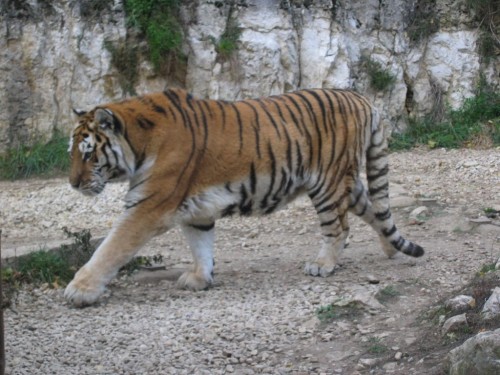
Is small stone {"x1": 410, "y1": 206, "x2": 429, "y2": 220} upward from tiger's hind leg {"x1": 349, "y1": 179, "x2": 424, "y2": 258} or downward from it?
downward

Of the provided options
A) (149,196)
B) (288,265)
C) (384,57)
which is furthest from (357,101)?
(384,57)

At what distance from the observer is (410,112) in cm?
1241

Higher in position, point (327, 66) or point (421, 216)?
point (327, 66)

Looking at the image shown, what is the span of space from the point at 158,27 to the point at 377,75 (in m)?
3.18

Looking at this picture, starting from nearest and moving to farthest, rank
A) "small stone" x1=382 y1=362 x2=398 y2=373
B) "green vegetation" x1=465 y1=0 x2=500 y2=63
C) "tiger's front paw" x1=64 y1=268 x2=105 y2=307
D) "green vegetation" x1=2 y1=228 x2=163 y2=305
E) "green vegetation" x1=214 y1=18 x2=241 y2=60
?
"small stone" x1=382 y1=362 x2=398 y2=373 < "tiger's front paw" x1=64 y1=268 x2=105 y2=307 < "green vegetation" x1=2 y1=228 x2=163 y2=305 < "green vegetation" x1=214 y1=18 x2=241 y2=60 < "green vegetation" x1=465 y1=0 x2=500 y2=63

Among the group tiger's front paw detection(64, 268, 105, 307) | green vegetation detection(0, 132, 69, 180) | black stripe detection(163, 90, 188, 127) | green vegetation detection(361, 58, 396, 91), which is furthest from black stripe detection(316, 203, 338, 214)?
green vegetation detection(361, 58, 396, 91)

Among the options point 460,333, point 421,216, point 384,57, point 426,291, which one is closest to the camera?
point 460,333

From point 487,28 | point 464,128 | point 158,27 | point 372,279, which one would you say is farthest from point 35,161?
point 487,28

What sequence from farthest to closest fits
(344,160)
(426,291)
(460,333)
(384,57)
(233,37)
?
(384,57), (233,37), (344,160), (426,291), (460,333)

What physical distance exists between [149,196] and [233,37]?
18.4 ft

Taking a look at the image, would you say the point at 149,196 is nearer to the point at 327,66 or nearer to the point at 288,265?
the point at 288,265

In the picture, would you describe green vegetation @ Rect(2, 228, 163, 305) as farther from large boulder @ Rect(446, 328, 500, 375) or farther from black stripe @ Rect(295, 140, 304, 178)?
large boulder @ Rect(446, 328, 500, 375)

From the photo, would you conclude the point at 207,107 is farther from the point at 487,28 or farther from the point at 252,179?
the point at 487,28

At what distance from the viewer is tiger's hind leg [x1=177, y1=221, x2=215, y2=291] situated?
6.56 meters
